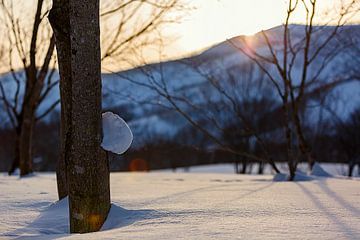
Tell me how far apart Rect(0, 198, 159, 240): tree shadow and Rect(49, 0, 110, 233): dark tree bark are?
4.6 inches

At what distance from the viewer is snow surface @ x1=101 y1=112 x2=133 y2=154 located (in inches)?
127

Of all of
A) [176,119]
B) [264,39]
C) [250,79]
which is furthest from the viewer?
[176,119]

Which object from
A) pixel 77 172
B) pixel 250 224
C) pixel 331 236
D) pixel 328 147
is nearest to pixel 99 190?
pixel 77 172

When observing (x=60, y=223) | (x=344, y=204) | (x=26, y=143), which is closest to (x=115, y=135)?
(x=60, y=223)

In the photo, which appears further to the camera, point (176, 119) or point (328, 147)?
point (176, 119)

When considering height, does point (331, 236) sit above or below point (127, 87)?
below

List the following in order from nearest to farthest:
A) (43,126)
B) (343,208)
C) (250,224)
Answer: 1. (250,224)
2. (343,208)
3. (43,126)

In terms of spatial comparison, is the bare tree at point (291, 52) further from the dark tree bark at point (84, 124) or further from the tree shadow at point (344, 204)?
the dark tree bark at point (84, 124)

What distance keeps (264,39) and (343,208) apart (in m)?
4.82

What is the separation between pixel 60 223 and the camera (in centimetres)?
351

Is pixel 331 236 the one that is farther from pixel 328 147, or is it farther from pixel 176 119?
pixel 176 119

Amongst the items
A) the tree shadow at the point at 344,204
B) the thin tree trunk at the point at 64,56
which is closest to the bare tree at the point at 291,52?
the tree shadow at the point at 344,204

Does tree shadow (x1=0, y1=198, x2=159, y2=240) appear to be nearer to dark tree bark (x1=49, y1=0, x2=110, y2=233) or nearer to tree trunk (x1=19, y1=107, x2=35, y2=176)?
dark tree bark (x1=49, y1=0, x2=110, y2=233)

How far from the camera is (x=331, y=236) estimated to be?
240cm
